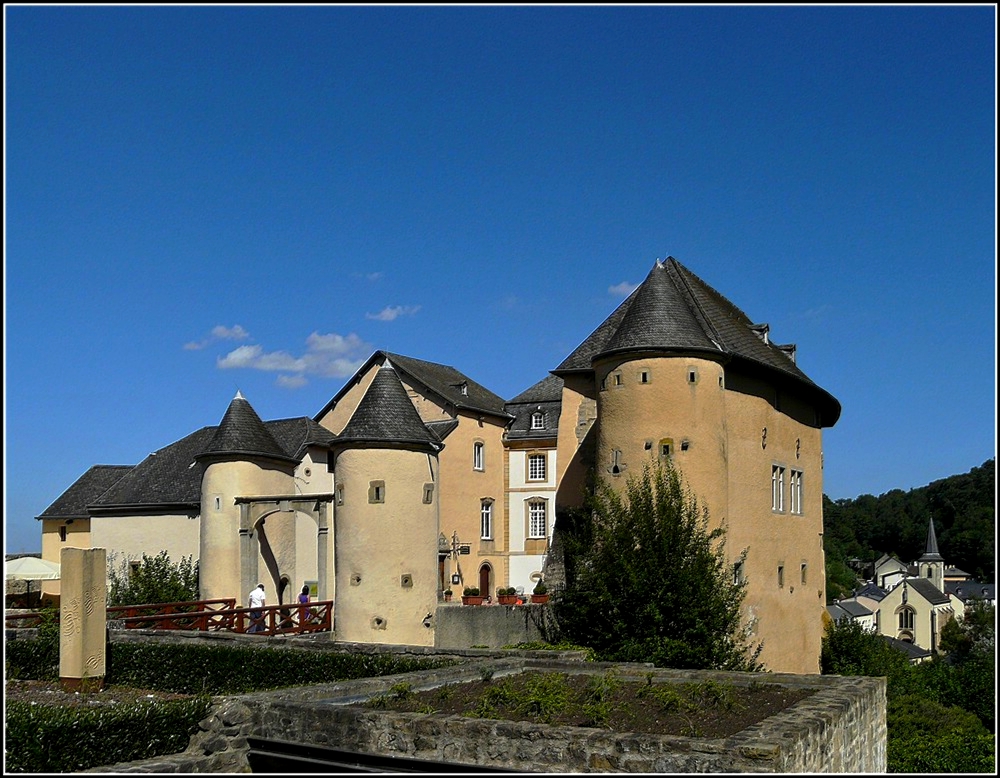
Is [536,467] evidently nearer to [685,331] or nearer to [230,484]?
[230,484]

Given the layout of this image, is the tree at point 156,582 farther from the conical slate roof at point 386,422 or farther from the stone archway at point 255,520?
the conical slate roof at point 386,422

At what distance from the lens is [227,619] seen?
26609 mm

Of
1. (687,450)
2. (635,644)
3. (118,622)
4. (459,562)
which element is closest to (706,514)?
(687,450)

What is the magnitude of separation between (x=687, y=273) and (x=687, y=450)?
24.5ft

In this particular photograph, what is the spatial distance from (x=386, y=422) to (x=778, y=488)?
11.0 metres

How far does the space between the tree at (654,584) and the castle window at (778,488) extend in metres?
4.91

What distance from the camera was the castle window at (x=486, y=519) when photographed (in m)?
41.3

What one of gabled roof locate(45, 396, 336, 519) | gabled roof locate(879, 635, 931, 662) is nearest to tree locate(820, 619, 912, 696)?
gabled roof locate(45, 396, 336, 519)

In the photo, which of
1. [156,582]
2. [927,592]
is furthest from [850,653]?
[927,592]

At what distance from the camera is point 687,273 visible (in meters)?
29.8

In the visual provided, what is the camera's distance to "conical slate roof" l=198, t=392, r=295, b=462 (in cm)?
3209

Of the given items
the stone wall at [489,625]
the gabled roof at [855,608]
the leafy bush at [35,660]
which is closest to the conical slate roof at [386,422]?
the stone wall at [489,625]

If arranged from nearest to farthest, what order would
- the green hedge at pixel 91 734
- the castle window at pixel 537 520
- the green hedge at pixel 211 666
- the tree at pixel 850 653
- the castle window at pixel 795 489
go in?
1. the green hedge at pixel 91 734
2. the green hedge at pixel 211 666
3. the castle window at pixel 795 489
4. the tree at pixel 850 653
5. the castle window at pixel 537 520

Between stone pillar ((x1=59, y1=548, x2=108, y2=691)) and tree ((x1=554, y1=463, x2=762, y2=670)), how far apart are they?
401 inches
